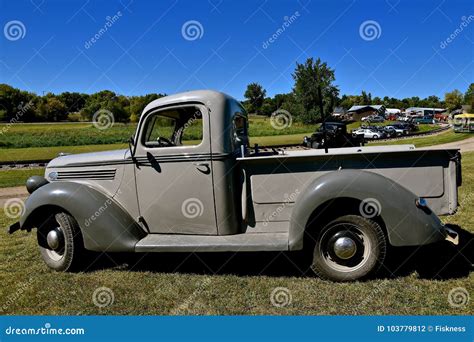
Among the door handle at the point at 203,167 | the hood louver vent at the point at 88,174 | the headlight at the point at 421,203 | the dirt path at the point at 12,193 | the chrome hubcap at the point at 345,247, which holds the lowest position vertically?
the dirt path at the point at 12,193

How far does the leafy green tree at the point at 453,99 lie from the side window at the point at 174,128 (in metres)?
96.9

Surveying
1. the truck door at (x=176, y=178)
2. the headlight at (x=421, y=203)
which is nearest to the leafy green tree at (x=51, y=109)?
the truck door at (x=176, y=178)

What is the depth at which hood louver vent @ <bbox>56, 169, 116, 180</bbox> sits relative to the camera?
4.58 m

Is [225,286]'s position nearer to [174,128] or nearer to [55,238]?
[174,128]

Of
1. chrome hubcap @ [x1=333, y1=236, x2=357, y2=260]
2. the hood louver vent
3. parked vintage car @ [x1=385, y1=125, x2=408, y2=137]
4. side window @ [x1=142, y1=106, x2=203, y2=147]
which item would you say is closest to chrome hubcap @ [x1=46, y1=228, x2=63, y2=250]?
the hood louver vent

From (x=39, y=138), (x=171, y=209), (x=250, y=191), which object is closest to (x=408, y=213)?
(x=250, y=191)

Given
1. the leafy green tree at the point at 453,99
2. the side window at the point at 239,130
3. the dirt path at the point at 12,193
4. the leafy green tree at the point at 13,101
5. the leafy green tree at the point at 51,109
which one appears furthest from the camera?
the leafy green tree at the point at 453,99

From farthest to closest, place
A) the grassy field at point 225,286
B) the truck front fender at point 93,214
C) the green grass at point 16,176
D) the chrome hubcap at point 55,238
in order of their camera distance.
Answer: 1. the green grass at point 16,176
2. the chrome hubcap at point 55,238
3. the truck front fender at point 93,214
4. the grassy field at point 225,286

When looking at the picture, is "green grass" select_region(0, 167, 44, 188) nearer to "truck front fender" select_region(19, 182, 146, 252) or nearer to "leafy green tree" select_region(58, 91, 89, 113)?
"truck front fender" select_region(19, 182, 146, 252)

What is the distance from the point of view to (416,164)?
3787 mm

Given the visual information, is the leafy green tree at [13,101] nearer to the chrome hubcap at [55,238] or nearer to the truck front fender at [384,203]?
the chrome hubcap at [55,238]

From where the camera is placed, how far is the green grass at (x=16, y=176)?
43.4 feet

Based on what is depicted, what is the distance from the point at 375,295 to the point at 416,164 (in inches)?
54.0

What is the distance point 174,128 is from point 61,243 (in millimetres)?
1973
